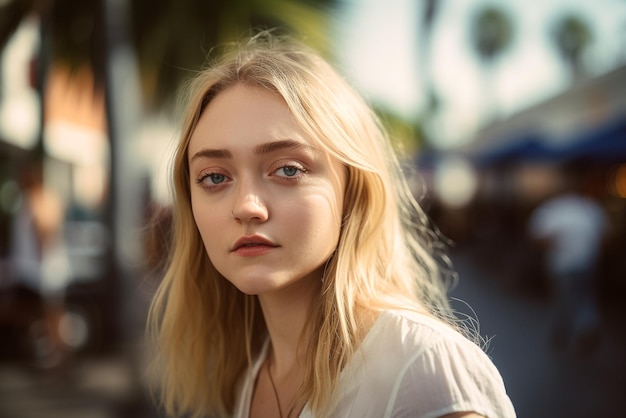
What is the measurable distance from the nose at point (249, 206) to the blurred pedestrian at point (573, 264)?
6275 millimetres

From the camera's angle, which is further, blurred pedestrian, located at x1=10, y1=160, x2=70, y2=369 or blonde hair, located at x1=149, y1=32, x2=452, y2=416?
blurred pedestrian, located at x1=10, y1=160, x2=70, y2=369

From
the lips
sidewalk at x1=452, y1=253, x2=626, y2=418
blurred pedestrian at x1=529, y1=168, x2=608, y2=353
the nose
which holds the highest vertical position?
the nose

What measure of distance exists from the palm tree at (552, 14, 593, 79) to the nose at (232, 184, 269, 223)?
49434mm

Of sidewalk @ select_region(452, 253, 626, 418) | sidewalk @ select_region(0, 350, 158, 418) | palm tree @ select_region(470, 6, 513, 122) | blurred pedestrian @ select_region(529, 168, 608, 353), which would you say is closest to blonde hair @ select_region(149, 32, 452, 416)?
sidewalk @ select_region(452, 253, 626, 418)

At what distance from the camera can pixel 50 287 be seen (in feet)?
19.9

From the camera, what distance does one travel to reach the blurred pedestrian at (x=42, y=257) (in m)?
5.84

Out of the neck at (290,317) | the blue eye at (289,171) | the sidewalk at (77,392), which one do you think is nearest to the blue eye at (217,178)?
the blue eye at (289,171)

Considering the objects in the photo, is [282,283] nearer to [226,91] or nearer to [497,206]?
[226,91]

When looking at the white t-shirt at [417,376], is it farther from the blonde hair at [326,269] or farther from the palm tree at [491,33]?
the palm tree at [491,33]

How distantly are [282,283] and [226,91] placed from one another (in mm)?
417

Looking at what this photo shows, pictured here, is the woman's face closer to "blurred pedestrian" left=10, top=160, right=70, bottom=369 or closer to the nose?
the nose

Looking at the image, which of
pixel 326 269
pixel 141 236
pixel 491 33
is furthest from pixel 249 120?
pixel 491 33

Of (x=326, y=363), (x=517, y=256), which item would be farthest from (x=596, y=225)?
(x=326, y=363)

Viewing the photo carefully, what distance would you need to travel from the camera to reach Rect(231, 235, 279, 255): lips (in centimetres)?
118
